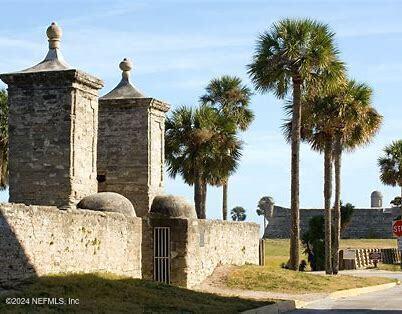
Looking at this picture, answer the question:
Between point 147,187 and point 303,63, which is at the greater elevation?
point 303,63

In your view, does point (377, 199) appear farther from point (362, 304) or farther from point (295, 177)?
point (362, 304)

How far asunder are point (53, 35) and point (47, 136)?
3.04 metres

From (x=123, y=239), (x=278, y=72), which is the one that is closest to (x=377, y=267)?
(x=278, y=72)

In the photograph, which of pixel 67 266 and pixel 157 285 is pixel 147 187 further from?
pixel 67 266

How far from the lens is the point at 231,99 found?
44812mm

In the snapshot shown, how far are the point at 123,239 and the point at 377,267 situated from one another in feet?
94.2

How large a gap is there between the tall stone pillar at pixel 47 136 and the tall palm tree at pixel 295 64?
10453 mm

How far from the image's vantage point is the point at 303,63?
101 ft

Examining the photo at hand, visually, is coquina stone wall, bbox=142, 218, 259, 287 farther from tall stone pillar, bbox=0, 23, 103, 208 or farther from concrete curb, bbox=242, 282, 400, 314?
concrete curb, bbox=242, 282, 400, 314

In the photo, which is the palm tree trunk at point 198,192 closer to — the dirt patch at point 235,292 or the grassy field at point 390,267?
the dirt patch at point 235,292

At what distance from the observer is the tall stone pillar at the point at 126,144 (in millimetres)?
25484

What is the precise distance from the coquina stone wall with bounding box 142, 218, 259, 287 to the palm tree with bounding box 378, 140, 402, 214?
23248 millimetres

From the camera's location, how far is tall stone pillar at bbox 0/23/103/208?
21734mm

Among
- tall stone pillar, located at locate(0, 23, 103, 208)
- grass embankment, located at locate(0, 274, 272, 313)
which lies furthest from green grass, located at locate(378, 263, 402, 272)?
tall stone pillar, located at locate(0, 23, 103, 208)
